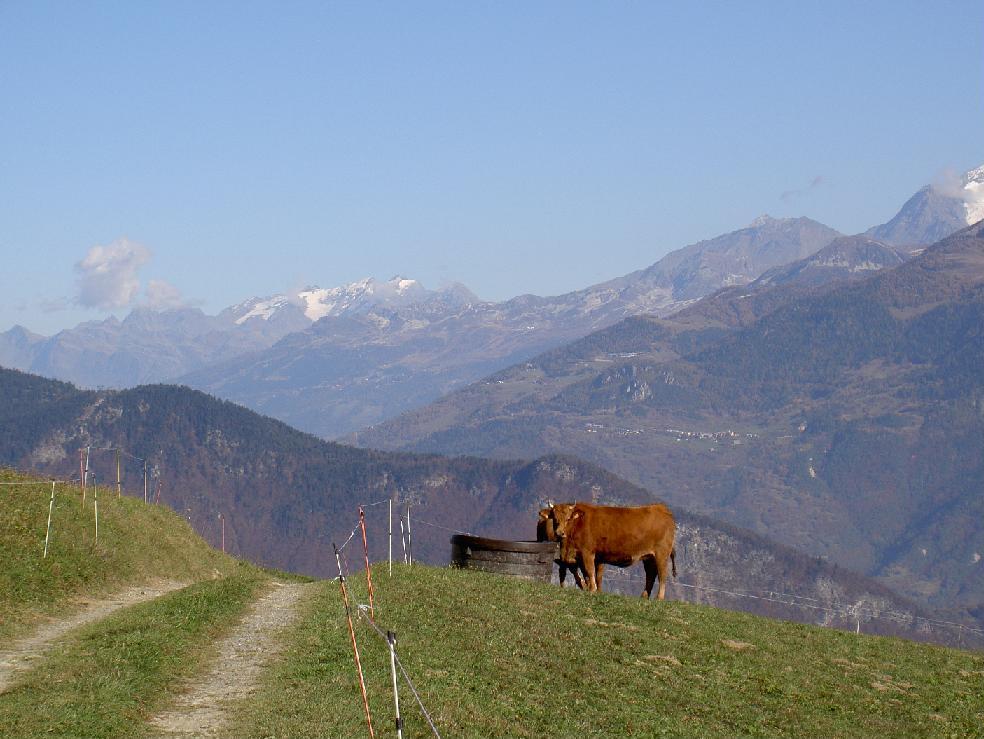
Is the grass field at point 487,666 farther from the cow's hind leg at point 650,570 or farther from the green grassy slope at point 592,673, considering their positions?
the cow's hind leg at point 650,570

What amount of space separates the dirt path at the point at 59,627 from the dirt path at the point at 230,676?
4.39 metres

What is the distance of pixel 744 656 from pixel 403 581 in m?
11.5

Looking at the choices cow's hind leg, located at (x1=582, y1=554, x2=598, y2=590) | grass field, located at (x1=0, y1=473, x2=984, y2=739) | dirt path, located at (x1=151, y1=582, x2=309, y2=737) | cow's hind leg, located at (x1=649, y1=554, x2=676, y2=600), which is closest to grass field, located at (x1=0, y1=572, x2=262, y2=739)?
grass field, located at (x1=0, y1=473, x2=984, y2=739)

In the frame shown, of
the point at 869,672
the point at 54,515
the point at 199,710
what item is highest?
the point at 54,515

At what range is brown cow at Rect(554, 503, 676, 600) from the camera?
1780 inches

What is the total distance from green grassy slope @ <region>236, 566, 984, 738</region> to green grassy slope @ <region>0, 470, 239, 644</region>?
9491mm

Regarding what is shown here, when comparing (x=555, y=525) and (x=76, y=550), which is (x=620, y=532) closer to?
(x=555, y=525)

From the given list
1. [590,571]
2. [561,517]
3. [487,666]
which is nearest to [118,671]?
[487,666]

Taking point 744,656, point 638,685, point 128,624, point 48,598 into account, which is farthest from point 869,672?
point 48,598

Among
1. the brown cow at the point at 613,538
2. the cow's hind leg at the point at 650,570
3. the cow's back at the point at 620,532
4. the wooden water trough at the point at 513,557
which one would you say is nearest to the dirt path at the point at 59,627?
the wooden water trough at the point at 513,557

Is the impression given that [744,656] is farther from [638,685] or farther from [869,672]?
[638,685]

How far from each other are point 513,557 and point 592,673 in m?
14.3

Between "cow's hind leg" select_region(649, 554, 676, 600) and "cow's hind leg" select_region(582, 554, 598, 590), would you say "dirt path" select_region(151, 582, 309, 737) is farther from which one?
"cow's hind leg" select_region(649, 554, 676, 600)

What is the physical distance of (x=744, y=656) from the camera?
111 feet
